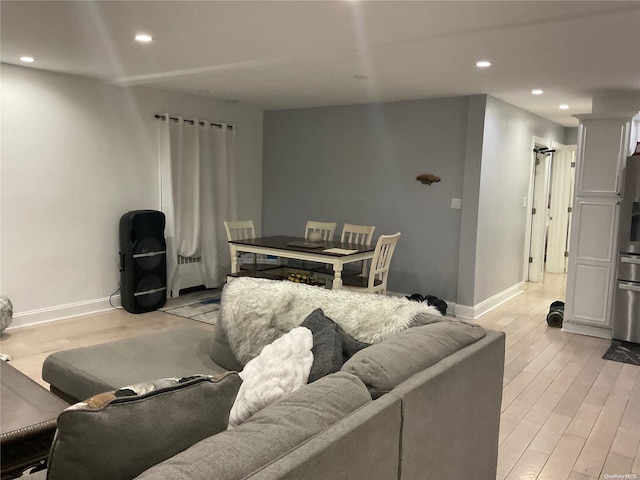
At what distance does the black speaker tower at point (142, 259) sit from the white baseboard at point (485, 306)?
3.14m

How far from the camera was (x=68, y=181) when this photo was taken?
4809mm

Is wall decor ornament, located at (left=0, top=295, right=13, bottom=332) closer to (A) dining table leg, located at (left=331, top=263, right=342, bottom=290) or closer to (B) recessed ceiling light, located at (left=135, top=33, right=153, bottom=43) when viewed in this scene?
(B) recessed ceiling light, located at (left=135, top=33, right=153, bottom=43)

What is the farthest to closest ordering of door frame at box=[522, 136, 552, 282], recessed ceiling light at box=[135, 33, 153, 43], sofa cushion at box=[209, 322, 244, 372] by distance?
1. door frame at box=[522, 136, 552, 282]
2. recessed ceiling light at box=[135, 33, 153, 43]
3. sofa cushion at box=[209, 322, 244, 372]

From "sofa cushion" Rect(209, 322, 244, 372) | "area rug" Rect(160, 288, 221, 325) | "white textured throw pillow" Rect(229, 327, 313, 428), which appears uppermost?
"white textured throw pillow" Rect(229, 327, 313, 428)

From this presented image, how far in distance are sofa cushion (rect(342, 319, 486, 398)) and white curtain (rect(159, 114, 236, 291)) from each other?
416 cm

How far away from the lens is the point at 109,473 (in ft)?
3.50

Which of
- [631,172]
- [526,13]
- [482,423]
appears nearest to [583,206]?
[631,172]

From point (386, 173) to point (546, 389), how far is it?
301 centimetres

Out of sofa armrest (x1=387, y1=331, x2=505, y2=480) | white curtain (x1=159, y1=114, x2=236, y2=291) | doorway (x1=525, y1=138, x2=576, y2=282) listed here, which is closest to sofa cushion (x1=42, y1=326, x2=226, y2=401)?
sofa armrest (x1=387, y1=331, x2=505, y2=480)

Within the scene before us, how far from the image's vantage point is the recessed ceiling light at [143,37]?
328cm

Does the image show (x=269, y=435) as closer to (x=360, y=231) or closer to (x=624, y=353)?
(x=624, y=353)

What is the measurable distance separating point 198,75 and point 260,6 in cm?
206

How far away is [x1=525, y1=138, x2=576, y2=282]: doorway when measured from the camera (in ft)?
23.0

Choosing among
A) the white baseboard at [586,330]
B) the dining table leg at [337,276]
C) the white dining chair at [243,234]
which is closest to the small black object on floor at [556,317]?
the white baseboard at [586,330]
